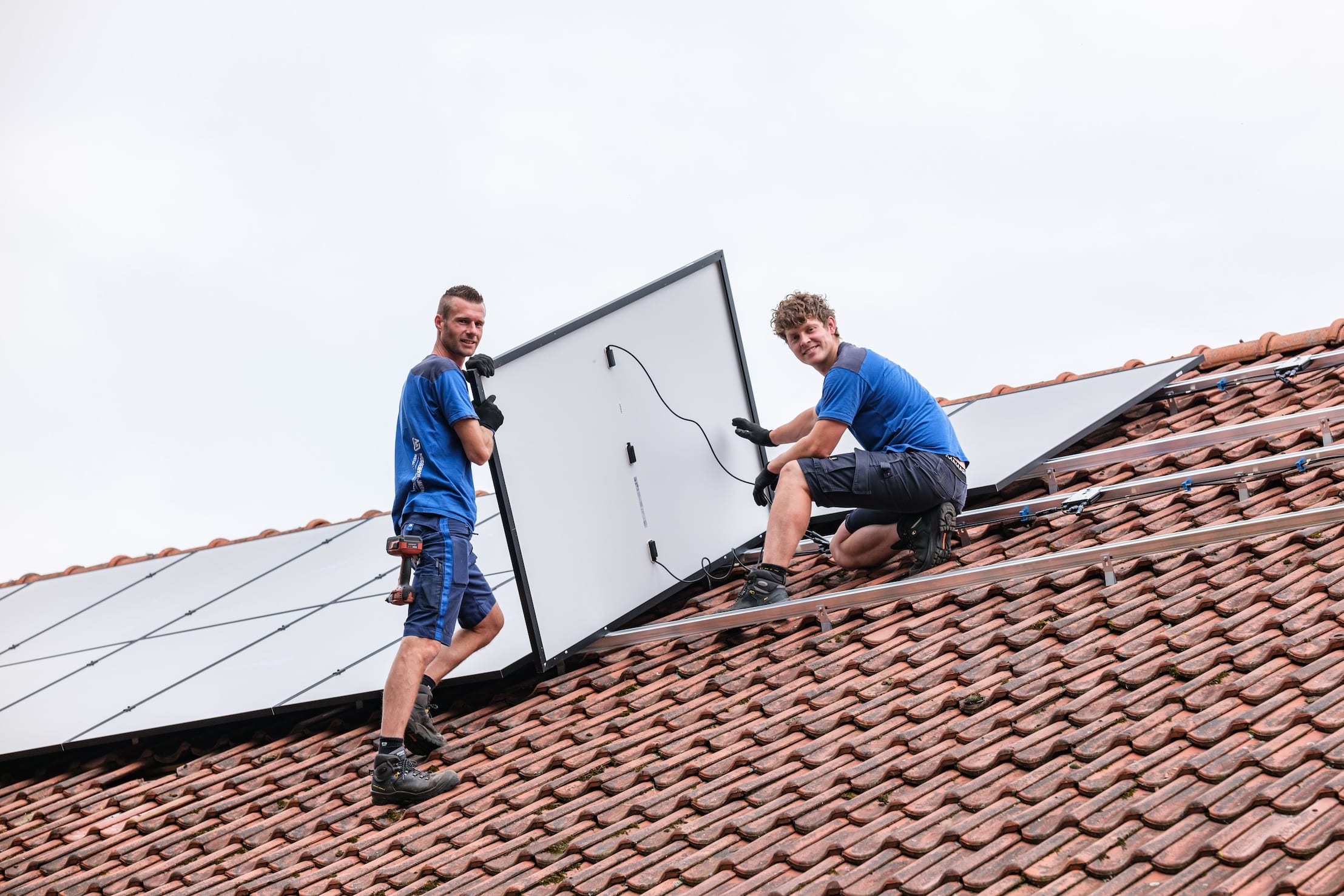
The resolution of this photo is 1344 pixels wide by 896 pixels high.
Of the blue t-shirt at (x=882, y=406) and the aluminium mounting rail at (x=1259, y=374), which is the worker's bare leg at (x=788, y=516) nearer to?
the blue t-shirt at (x=882, y=406)

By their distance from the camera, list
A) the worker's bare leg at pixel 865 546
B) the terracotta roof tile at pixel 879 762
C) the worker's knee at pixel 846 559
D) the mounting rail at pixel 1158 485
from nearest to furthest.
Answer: the terracotta roof tile at pixel 879 762 → the mounting rail at pixel 1158 485 → the worker's bare leg at pixel 865 546 → the worker's knee at pixel 846 559

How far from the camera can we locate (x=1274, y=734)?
13.0ft

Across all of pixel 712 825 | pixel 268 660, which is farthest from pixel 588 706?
pixel 268 660

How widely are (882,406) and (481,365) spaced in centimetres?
183

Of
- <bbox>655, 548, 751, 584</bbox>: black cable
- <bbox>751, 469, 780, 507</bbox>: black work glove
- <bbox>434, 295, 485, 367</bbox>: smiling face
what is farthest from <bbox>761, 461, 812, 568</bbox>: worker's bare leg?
<bbox>434, 295, 485, 367</bbox>: smiling face

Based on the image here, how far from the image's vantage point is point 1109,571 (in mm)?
5512

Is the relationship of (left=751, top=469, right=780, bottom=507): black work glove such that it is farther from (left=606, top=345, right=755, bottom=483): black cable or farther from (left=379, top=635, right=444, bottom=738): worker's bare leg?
(left=379, top=635, right=444, bottom=738): worker's bare leg

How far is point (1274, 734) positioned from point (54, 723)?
233 inches

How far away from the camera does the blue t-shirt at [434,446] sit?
18.2 feet

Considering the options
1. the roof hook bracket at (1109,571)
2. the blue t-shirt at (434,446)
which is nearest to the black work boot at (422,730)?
the blue t-shirt at (434,446)

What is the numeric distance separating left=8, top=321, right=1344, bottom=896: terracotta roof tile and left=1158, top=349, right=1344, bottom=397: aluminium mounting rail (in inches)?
16.2

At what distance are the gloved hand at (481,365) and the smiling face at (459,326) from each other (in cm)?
5

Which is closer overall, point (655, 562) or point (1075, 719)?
point (1075, 719)

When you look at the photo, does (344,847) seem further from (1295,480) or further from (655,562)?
(1295,480)
